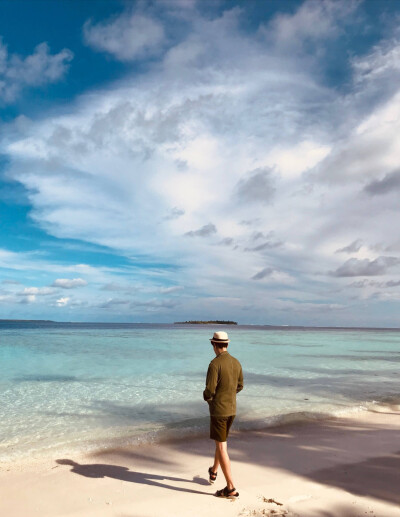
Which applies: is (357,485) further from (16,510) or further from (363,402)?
(363,402)

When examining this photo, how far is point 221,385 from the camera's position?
5297 millimetres

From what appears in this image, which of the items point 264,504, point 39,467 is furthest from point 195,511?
point 39,467

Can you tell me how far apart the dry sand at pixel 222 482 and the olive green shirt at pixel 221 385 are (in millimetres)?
1274

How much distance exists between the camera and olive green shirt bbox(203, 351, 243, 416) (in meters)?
5.22

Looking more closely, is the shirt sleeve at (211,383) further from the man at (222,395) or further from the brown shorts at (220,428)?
the brown shorts at (220,428)

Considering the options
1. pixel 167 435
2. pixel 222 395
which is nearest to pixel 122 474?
pixel 167 435

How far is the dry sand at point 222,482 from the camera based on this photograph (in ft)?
17.1

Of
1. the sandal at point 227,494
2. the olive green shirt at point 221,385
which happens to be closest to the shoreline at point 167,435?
the sandal at point 227,494

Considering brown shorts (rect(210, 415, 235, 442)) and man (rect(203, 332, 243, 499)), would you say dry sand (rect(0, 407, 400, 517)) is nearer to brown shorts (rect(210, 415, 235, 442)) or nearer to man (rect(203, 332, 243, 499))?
man (rect(203, 332, 243, 499))

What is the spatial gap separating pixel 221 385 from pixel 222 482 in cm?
192

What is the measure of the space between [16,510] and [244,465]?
3.71 metres

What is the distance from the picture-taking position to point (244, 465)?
701 cm

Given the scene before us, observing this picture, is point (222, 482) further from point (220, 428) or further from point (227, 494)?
point (220, 428)

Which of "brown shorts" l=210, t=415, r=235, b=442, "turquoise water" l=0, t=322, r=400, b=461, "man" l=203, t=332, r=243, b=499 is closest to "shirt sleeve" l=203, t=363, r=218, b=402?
"man" l=203, t=332, r=243, b=499
